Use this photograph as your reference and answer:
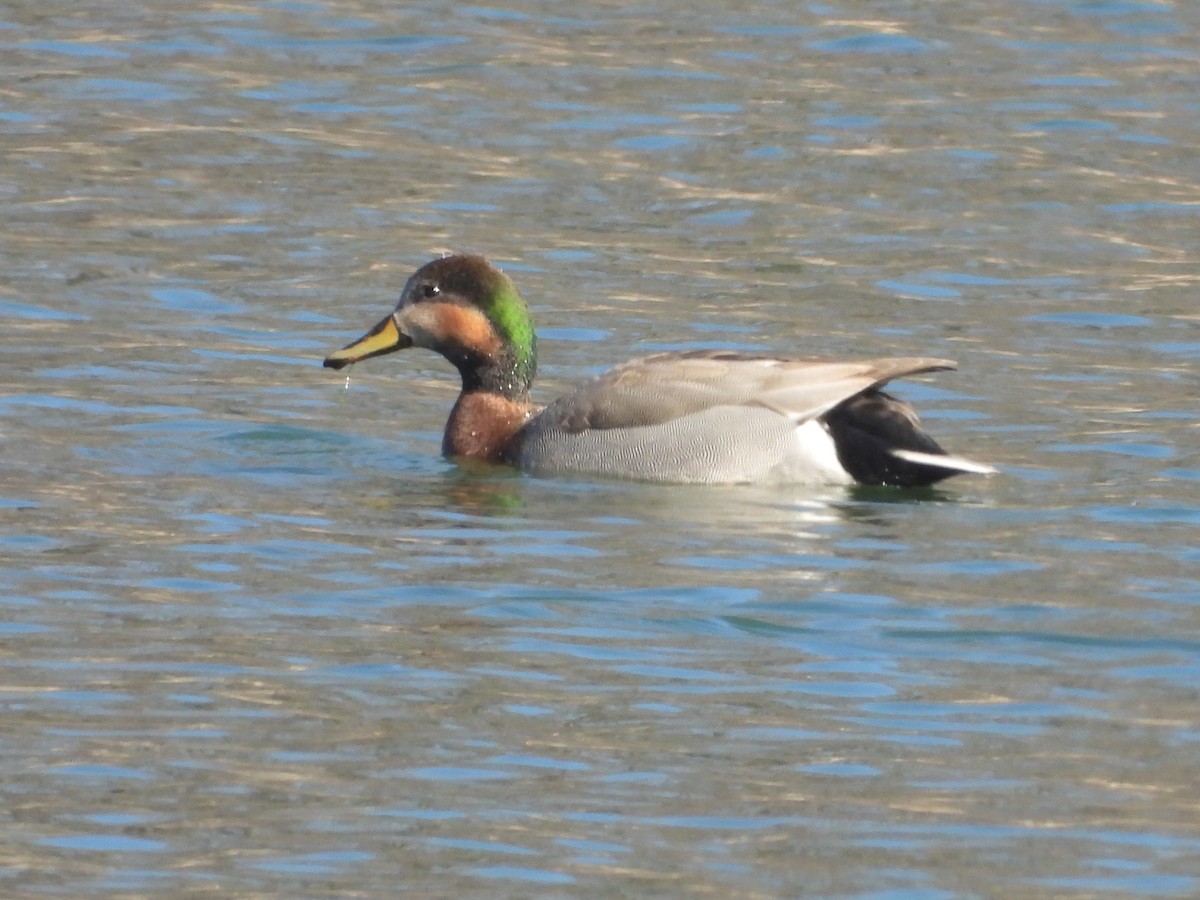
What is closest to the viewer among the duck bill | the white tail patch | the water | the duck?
the water

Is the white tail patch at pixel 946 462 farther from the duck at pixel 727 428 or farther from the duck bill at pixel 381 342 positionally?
the duck bill at pixel 381 342

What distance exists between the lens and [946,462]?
9797 mm

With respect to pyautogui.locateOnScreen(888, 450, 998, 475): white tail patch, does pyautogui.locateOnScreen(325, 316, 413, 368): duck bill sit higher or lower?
lower

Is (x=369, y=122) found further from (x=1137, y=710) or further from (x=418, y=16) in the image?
(x=1137, y=710)

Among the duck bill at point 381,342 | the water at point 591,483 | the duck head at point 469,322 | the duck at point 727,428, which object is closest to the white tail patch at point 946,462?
the duck at point 727,428

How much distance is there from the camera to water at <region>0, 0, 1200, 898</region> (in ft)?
20.3

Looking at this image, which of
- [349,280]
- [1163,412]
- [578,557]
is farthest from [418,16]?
[578,557]

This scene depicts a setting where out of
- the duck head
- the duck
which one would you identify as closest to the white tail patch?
the duck

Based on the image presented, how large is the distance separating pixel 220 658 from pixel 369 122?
943cm

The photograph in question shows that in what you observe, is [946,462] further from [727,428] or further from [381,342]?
[381,342]

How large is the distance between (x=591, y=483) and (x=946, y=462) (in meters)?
1.34

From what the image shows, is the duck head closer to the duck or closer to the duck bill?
the duck bill

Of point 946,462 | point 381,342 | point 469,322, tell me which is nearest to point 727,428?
point 946,462

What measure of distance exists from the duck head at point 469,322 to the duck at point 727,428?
32 cm
